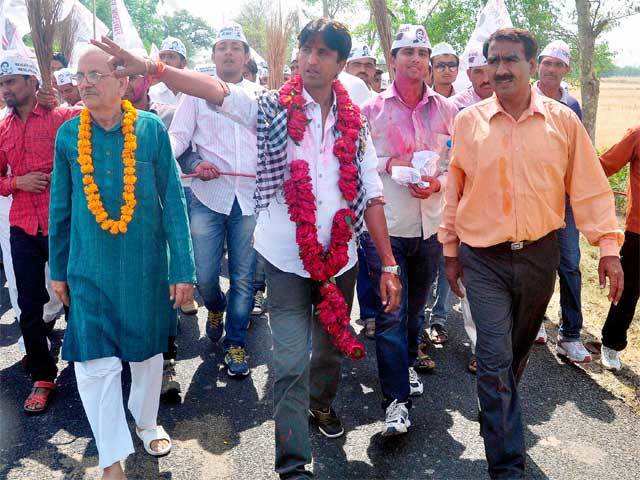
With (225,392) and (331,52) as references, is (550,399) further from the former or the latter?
(331,52)

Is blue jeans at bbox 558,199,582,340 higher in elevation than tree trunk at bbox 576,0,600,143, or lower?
lower

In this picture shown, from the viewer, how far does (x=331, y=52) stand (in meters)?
3.17

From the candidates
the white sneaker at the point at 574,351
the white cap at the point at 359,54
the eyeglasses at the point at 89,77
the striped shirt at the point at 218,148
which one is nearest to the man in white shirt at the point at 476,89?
the striped shirt at the point at 218,148

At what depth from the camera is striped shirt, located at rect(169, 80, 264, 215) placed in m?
4.68

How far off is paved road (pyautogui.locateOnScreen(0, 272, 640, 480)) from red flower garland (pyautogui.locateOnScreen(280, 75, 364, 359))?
0.77m

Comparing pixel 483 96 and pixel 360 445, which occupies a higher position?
pixel 483 96

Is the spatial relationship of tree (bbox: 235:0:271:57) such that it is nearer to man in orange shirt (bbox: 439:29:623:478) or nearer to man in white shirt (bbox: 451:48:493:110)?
man in white shirt (bbox: 451:48:493:110)

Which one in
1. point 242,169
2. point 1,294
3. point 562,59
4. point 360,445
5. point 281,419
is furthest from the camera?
point 1,294

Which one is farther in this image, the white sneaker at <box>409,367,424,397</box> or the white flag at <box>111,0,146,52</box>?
the white flag at <box>111,0,146,52</box>

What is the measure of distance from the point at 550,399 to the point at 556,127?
199 cm

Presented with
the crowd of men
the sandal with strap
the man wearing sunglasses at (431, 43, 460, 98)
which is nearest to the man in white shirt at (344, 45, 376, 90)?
the man wearing sunglasses at (431, 43, 460, 98)

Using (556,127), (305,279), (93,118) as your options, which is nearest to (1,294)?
(93,118)

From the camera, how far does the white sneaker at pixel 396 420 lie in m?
3.63

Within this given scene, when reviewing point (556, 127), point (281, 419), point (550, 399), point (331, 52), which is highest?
point (331, 52)
